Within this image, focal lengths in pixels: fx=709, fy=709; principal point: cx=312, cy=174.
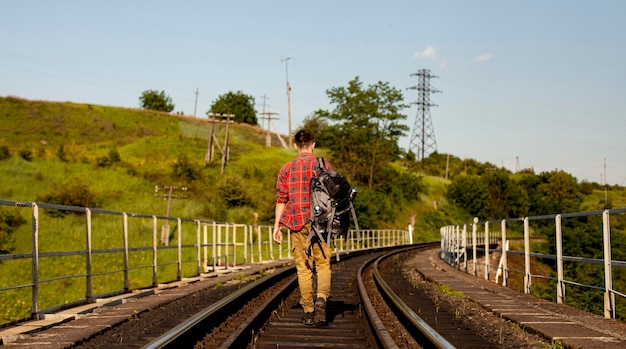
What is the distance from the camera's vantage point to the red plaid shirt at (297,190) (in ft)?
24.7

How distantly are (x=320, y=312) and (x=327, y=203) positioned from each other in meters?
1.20

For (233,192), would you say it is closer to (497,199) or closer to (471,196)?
(471,196)

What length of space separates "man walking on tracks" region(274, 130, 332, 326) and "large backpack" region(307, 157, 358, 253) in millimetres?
137

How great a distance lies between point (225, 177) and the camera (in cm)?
5819

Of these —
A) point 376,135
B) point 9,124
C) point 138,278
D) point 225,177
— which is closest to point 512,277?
point 138,278

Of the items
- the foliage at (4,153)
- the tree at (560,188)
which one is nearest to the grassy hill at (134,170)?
the foliage at (4,153)

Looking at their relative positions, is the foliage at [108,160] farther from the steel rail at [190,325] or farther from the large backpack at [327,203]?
the large backpack at [327,203]

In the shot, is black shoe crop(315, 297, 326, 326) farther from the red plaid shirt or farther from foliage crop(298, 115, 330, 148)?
foliage crop(298, 115, 330, 148)

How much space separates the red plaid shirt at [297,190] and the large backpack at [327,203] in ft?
0.38

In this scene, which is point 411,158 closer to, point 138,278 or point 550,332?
point 138,278

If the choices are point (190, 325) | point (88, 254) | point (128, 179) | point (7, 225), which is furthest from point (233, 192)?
point (190, 325)

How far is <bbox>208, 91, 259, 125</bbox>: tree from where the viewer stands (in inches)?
Result: 5699

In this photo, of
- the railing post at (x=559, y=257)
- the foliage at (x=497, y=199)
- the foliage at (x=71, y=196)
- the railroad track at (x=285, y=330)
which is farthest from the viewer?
the foliage at (x=497, y=199)

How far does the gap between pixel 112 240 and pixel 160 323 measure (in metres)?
33.8
